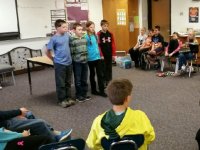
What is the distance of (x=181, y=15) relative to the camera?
7.45 metres

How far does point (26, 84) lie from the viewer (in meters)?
5.97

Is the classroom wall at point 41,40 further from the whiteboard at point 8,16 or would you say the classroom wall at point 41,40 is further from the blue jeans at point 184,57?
the blue jeans at point 184,57

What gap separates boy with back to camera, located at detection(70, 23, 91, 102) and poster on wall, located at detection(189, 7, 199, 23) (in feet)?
12.5

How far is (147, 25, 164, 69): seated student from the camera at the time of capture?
661 cm

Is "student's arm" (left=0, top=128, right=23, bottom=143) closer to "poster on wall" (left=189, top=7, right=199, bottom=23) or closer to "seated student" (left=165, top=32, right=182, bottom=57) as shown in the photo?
"seated student" (left=165, top=32, right=182, bottom=57)

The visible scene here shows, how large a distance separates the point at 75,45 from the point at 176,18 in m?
4.09

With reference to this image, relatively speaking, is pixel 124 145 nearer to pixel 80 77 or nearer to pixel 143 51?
pixel 80 77

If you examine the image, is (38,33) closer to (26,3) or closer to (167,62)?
(26,3)

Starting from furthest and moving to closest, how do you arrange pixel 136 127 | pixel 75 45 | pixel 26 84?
pixel 26 84 < pixel 75 45 < pixel 136 127

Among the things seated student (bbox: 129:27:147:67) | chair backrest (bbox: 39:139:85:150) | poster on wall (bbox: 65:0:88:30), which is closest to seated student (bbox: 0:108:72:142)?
chair backrest (bbox: 39:139:85:150)

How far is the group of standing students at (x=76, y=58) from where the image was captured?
4195 mm

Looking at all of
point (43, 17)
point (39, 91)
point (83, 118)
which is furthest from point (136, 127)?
point (43, 17)

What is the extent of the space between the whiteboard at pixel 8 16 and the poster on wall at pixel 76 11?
1461 mm

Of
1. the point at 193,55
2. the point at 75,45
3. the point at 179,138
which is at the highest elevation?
the point at 75,45
